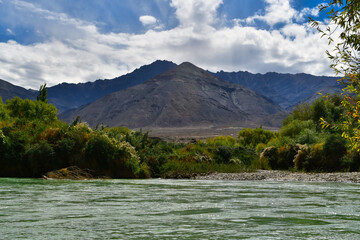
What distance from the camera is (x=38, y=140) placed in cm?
2933

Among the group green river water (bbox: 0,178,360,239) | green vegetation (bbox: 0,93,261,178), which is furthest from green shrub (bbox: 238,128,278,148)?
green river water (bbox: 0,178,360,239)

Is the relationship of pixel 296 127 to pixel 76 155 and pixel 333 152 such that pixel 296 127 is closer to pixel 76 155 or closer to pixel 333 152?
pixel 333 152

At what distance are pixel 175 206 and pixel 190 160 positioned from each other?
78.9 ft

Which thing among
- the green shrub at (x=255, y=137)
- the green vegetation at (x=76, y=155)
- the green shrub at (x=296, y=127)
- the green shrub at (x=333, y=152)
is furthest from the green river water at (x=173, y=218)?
the green shrub at (x=255, y=137)

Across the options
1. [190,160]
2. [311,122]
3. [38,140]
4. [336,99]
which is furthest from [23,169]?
[336,99]

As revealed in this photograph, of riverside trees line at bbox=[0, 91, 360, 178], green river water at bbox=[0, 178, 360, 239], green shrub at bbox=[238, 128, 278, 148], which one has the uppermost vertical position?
green shrub at bbox=[238, 128, 278, 148]

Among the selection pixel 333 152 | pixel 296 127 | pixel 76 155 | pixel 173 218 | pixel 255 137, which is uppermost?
pixel 296 127

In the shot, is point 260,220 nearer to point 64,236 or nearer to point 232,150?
point 64,236

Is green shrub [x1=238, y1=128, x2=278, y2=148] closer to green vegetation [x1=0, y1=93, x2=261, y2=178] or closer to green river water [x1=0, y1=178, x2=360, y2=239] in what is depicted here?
green vegetation [x1=0, y1=93, x2=261, y2=178]

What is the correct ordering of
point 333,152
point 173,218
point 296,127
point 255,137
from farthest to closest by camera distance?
point 255,137, point 296,127, point 333,152, point 173,218

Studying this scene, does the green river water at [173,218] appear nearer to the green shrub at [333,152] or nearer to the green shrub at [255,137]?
the green shrub at [333,152]

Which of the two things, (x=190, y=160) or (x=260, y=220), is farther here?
(x=190, y=160)

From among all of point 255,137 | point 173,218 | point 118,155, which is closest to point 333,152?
point 118,155

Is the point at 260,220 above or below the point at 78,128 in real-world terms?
below
